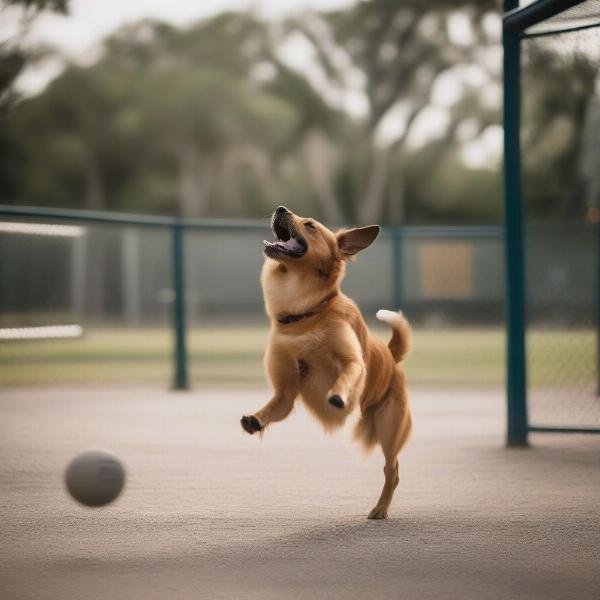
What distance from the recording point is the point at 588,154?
30734 millimetres

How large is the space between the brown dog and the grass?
8.12 m

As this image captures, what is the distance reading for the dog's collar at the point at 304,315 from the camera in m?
5.50

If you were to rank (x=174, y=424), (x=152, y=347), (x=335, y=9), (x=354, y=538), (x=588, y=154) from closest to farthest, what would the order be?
1. (x=354, y=538)
2. (x=174, y=424)
3. (x=152, y=347)
4. (x=588, y=154)
5. (x=335, y=9)

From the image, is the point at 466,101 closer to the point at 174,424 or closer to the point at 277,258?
the point at 174,424

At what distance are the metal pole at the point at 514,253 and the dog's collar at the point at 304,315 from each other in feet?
9.96

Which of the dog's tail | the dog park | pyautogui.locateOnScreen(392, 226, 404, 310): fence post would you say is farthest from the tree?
the dog's tail

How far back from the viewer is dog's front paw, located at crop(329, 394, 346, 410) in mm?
4812

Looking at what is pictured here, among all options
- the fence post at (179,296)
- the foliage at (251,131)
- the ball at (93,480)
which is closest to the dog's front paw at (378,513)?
the ball at (93,480)

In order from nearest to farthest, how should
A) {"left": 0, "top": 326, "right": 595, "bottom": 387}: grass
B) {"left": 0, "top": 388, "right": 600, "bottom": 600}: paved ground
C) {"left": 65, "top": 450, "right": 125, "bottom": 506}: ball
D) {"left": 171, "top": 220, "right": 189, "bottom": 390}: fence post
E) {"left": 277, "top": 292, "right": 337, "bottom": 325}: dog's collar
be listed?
{"left": 0, "top": 388, "right": 600, "bottom": 600}: paved ground < {"left": 65, "top": 450, "right": 125, "bottom": 506}: ball < {"left": 277, "top": 292, "right": 337, "bottom": 325}: dog's collar < {"left": 171, "top": 220, "right": 189, "bottom": 390}: fence post < {"left": 0, "top": 326, "right": 595, "bottom": 387}: grass

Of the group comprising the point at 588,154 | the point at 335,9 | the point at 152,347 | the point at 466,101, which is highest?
the point at 335,9

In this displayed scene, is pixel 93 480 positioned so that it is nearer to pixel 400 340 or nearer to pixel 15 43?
pixel 400 340

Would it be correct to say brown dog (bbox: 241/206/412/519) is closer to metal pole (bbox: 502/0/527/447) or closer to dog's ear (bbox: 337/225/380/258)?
dog's ear (bbox: 337/225/380/258)

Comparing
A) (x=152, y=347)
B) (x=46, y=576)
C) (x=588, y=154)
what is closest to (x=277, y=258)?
(x=46, y=576)

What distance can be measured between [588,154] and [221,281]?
11.1 metres
